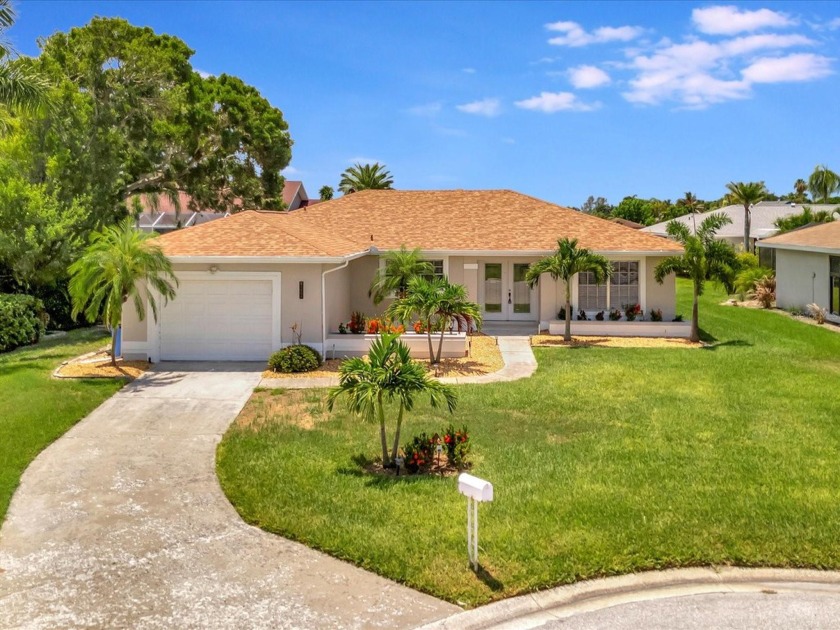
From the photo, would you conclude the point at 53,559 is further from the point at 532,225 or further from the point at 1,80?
the point at 532,225

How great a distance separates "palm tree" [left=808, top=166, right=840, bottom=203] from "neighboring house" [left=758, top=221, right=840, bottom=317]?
32.9 metres

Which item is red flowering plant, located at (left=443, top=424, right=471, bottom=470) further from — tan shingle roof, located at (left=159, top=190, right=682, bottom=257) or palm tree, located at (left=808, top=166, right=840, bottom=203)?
palm tree, located at (left=808, top=166, right=840, bottom=203)

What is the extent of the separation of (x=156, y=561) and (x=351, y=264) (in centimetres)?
1752

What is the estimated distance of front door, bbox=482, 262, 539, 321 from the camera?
25344mm

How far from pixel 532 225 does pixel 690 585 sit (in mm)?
19727

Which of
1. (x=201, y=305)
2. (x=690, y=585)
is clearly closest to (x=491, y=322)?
(x=201, y=305)

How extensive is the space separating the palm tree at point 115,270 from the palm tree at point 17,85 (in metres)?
4.10

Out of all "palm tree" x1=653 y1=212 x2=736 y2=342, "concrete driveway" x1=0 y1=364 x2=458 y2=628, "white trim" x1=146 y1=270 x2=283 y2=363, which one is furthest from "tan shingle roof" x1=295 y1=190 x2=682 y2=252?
"concrete driveway" x1=0 y1=364 x2=458 y2=628

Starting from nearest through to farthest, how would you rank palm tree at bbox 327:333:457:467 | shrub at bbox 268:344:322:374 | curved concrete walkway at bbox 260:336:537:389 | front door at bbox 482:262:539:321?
palm tree at bbox 327:333:457:467 → curved concrete walkway at bbox 260:336:537:389 → shrub at bbox 268:344:322:374 → front door at bbox 482:262:539:321

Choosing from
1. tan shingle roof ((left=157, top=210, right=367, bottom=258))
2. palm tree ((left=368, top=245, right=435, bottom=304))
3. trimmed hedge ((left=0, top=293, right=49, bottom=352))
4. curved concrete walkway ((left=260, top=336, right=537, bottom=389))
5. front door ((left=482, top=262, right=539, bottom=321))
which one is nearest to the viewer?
curved concrete walkway ((left=260, top=336, right=537, bottom=389))

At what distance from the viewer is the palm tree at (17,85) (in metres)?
17.8

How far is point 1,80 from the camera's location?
58.2 ft

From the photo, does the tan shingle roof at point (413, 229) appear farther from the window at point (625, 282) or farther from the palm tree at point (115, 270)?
the palm tree at point (115, 270)

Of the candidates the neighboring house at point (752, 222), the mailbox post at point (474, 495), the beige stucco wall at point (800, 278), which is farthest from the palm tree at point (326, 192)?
the mailbox post at point (474, 495)
